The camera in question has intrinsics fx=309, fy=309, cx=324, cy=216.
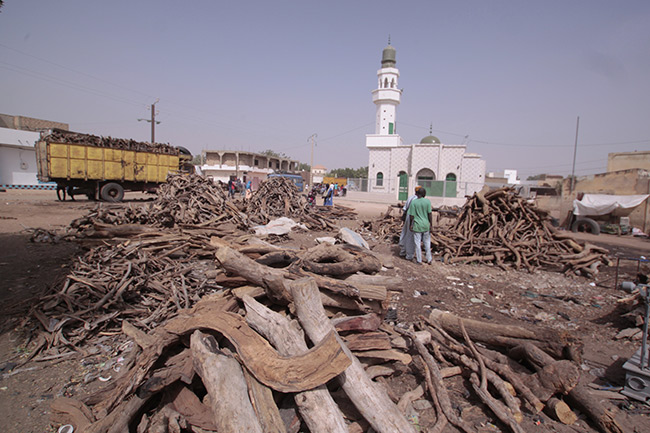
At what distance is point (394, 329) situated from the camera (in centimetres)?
370

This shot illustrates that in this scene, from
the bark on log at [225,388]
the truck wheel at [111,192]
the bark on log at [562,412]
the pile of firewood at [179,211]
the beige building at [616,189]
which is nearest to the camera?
the bark on log at [225,388]

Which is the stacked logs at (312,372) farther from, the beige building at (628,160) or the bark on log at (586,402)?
the beige building at (628,160)

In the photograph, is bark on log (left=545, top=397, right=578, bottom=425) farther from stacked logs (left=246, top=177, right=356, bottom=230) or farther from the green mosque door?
the green mosque door

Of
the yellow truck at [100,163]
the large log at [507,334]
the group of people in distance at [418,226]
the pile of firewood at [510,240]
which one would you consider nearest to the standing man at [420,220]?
the group of people in distance at [418,226]

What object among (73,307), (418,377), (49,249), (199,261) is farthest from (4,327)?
(418,377)

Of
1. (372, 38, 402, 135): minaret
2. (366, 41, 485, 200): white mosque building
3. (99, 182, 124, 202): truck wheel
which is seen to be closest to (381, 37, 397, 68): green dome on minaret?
(372, 38, 402, 135): minaret

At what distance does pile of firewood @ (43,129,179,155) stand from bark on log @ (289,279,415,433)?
16.5m

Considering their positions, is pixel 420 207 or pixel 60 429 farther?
pixel 420 207

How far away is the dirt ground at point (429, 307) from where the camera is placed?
2801mm

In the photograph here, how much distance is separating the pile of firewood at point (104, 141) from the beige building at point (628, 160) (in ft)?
99.6

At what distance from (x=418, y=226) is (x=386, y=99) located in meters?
37.8

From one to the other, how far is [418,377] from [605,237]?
48.2ft

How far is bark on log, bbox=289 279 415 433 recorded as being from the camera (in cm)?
211

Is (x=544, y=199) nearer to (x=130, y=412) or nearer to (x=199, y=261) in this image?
(x=199, y=261)
